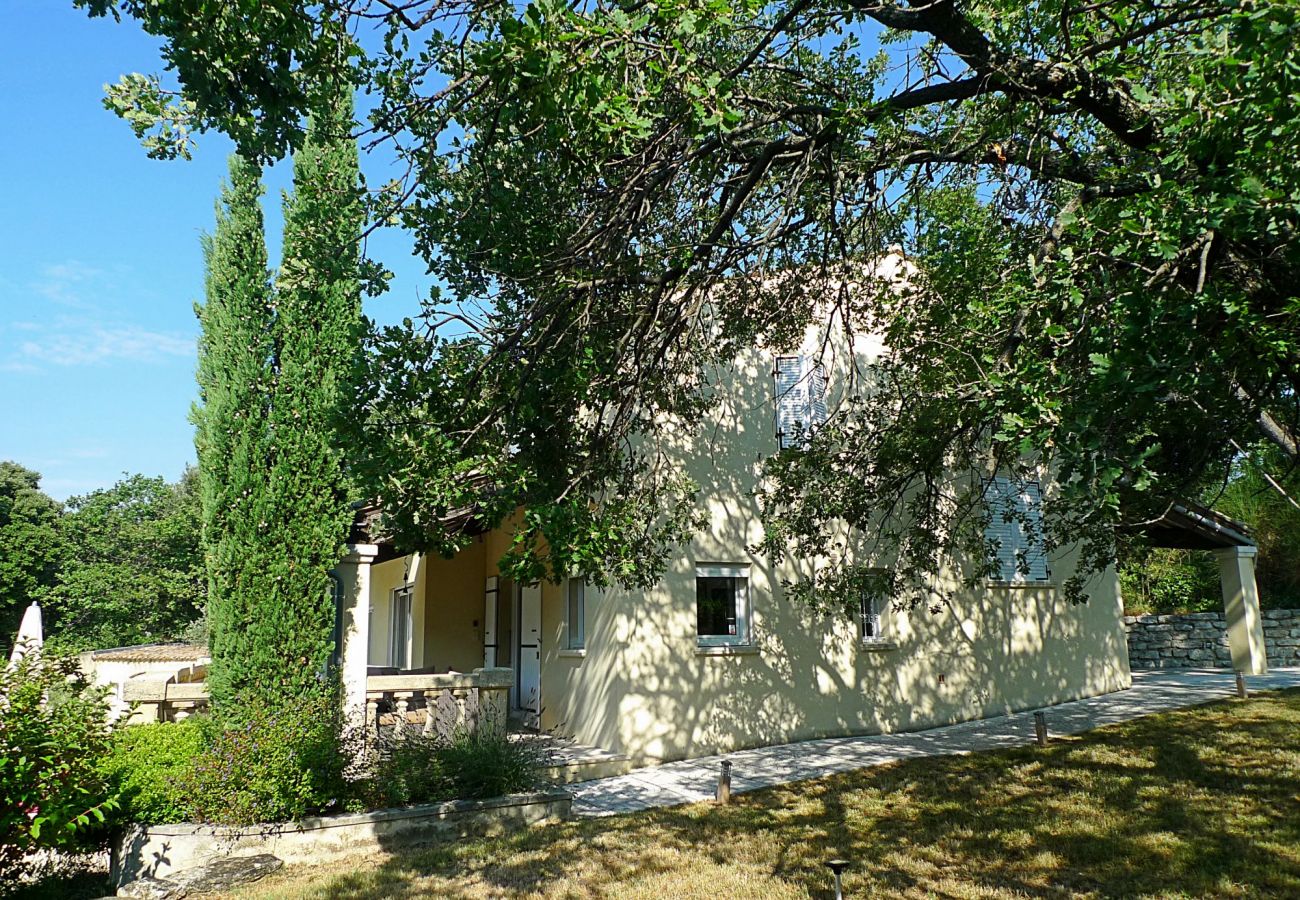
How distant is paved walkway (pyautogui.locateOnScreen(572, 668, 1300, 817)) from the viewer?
9891 millimetres

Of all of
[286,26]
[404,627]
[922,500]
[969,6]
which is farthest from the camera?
[404,627]

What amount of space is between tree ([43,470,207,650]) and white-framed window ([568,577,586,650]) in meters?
22.0

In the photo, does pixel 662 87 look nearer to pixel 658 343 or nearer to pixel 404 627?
pixel 658 343

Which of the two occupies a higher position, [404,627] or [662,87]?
[662,87]

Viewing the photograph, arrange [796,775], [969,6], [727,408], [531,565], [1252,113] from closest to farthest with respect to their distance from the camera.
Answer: [1252,113], [531,565], [969,6], [796,775], [727,408]

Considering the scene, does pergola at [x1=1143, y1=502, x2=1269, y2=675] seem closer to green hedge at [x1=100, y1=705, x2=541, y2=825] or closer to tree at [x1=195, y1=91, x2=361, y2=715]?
green hedge at [x1=100, y1=705, x2=541, y2=825]

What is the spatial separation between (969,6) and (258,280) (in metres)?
8.09

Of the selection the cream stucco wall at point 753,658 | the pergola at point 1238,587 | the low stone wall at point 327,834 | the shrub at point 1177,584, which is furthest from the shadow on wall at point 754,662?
the shrub at point 1177,584

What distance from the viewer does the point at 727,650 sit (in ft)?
40.0

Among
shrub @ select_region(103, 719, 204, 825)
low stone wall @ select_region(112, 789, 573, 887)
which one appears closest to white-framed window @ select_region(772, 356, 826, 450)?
low stone wall @ select_region(112, 789, 573, 887)

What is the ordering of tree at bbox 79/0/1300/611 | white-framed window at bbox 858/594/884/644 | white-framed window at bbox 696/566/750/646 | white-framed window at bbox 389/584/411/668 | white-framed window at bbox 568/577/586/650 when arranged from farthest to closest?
1. white-framed window at bbox 389/584/411/668
2. white-framed window at bbox 858/594/884/644
3. white-framed window at bbox 568/577/586/650
4. white-framed window at bbox 696/566/750/646
5. tree at bbox 79/0/1300/611

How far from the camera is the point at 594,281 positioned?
6.69 metres

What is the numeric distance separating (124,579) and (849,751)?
2876cm

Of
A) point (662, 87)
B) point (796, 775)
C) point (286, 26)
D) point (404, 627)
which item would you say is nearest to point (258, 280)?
point (286, 26)
